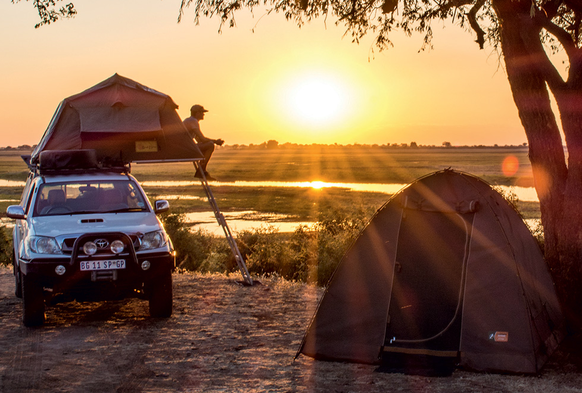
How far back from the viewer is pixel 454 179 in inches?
289

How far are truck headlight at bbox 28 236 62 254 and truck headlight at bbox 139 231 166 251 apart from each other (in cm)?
106

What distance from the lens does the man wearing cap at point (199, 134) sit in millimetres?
12016

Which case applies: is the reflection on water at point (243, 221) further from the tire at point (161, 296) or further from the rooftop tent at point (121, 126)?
the tire at point (161, 296)

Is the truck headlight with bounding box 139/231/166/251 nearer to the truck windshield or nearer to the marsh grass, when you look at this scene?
the truck windshield

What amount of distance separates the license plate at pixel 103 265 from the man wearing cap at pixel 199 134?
3.88m

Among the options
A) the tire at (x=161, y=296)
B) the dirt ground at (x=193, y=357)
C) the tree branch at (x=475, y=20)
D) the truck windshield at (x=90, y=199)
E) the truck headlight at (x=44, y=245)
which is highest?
the tree branch at (x=475, y=20)

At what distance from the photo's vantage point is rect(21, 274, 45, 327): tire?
328 inches

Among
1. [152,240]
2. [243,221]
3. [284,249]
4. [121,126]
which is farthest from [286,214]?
[152,240]

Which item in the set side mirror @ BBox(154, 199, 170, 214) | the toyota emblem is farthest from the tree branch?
the toyota emblem

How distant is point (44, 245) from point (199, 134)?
14.6ft

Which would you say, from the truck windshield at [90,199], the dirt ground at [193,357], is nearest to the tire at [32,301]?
the dirt ground at [193,357]

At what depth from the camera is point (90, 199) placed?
9.62m

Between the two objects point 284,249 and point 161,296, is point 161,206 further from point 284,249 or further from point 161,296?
point 284,249

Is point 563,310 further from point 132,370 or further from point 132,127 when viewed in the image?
point 132,127
